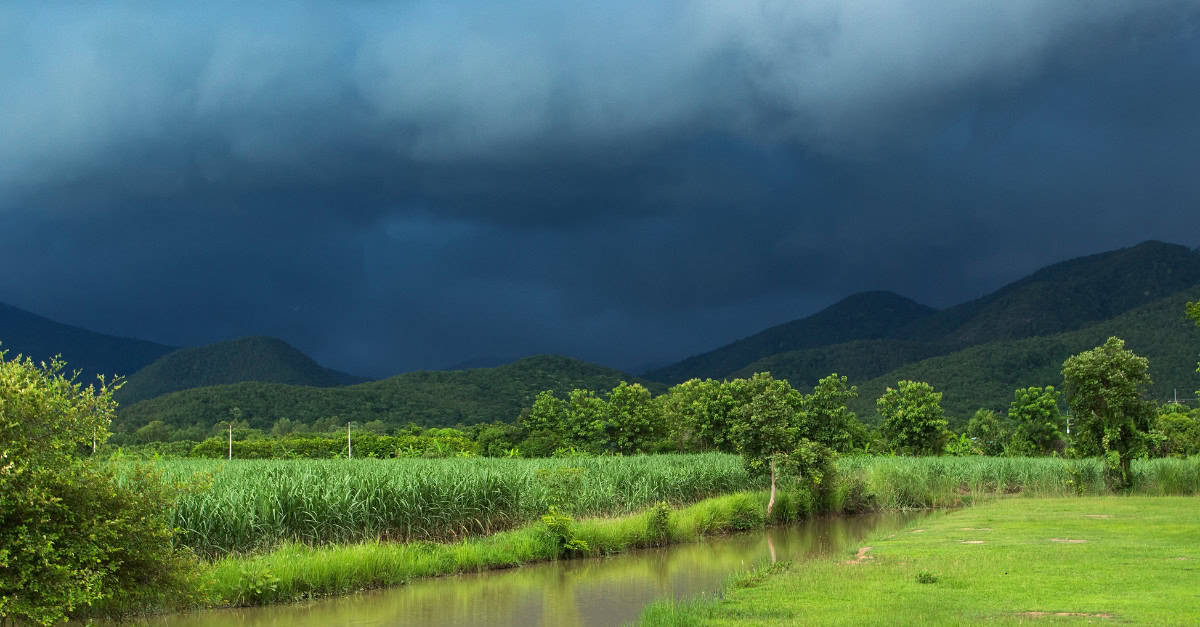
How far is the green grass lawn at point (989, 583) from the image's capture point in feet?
33.4

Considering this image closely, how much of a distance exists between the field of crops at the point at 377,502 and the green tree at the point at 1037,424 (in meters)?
36.9

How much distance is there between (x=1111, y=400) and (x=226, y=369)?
169 m

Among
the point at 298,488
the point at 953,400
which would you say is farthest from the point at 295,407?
the point at 298,488

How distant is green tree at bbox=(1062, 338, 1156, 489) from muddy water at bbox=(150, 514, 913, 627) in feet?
39.9

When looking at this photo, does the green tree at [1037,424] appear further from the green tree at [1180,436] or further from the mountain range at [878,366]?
the mountain range at [878,366]

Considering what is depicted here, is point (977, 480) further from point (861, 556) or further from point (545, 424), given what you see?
point (545, 424)

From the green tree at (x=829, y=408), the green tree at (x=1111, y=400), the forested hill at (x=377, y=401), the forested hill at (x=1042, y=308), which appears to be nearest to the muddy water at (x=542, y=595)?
the green tree at (x=1111, y=400)

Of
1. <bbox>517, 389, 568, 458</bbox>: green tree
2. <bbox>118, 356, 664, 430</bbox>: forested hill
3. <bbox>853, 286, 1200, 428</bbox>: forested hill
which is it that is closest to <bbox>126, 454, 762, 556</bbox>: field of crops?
<bbox>517, 389, 568, 458</bbox>: green tree

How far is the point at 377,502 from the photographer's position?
63.1ft

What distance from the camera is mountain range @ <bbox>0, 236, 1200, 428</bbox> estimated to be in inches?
3504

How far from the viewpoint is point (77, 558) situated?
9734mm

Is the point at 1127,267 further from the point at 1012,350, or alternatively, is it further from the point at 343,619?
the point at 343,619

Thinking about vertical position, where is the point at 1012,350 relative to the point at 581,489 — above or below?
above

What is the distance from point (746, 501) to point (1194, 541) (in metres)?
11.8
